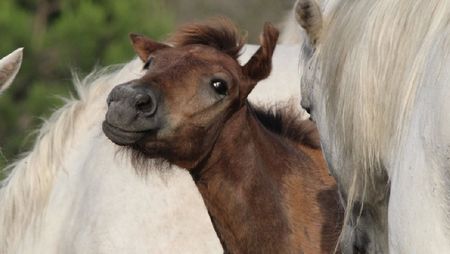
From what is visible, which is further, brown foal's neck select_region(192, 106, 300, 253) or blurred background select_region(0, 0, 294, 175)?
blurred background select_region(0, 0, 294, 175)

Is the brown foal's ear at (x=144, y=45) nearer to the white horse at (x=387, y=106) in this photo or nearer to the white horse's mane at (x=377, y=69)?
the white horse at (x=387, y=106)

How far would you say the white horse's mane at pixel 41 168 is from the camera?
5.45 metres

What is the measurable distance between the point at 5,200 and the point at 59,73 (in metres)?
7.88

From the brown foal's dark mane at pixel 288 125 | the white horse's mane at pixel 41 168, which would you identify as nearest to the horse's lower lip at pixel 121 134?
the brown foal's dark mane at pixel 288 125

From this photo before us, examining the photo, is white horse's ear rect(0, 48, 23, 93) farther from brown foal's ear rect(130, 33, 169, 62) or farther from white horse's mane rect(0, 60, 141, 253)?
white horse's mane rect(0, 60, 141, 253)

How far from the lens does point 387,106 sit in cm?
313

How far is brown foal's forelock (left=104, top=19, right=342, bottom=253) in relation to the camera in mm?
→ 4312

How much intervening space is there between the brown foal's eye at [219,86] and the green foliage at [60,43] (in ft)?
25.8

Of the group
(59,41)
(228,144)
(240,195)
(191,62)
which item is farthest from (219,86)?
(59,41)

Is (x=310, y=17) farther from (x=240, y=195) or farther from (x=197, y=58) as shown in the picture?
(x=240, y=195)

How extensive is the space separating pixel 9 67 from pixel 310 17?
1.20m

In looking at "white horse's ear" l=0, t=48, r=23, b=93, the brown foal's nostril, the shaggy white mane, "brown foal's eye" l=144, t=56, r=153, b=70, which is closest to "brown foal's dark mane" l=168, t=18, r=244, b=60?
"brown foal's eye" l=144, t=56, r=153, b=70

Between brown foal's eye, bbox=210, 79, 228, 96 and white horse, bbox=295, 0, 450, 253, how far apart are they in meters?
0.59

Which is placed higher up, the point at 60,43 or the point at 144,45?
the point at 144,45
